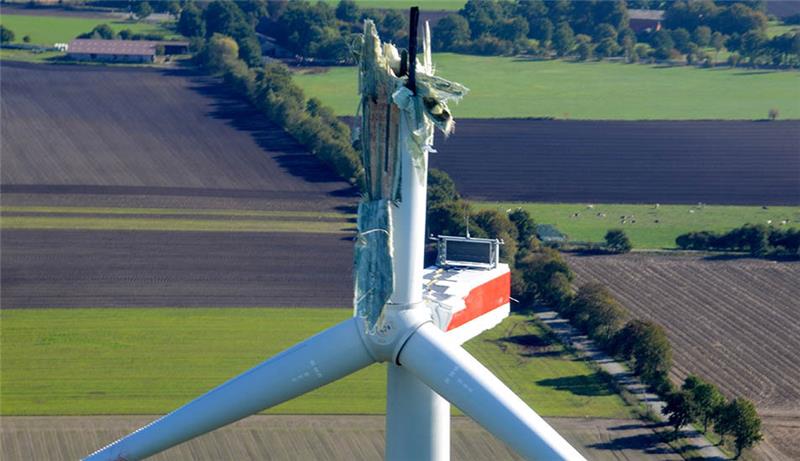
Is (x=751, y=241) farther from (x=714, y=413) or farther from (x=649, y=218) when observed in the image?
(x=714, y=413)

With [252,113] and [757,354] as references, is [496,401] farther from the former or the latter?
[252,113]

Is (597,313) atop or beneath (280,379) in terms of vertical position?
beneath

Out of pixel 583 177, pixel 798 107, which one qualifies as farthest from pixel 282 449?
pixel 798 107

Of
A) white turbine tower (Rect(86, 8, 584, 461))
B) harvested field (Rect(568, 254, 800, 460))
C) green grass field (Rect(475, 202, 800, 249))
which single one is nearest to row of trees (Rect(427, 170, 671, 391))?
harvested field (Rect(568, 254, 800, 460))

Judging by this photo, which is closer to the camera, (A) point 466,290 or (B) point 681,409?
(A) point 466,290

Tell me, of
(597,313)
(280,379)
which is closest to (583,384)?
(597,313)

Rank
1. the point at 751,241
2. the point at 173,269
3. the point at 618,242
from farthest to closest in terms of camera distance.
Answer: the point at 751,241 < the point at 618,242 < the point at 173,269

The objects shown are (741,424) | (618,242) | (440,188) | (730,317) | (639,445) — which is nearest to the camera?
(741,424)

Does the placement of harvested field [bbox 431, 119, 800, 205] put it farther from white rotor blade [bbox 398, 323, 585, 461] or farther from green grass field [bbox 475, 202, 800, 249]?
white rotor blade [bbox 398, 323, 585, 461]
